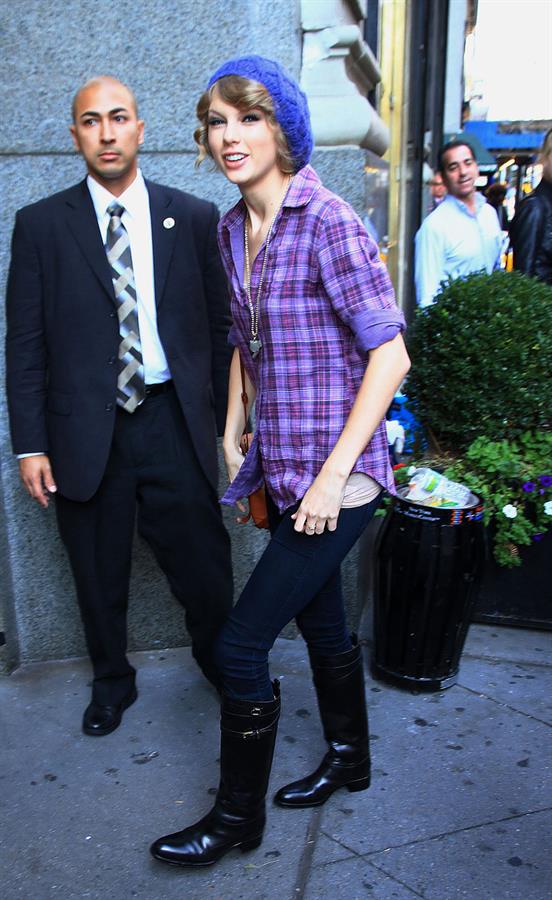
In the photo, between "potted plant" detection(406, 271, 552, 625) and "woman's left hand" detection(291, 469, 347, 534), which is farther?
"potted plant" detection(406, 271, 552, 625)

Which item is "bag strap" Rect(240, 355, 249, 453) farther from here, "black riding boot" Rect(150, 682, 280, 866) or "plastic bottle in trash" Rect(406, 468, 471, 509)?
"plastic bottle in trash" Rect(406, 468, 471, 509)

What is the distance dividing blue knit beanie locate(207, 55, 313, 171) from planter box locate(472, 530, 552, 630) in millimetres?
2147

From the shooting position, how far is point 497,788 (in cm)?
272

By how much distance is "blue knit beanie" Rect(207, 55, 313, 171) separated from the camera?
79.6 inches

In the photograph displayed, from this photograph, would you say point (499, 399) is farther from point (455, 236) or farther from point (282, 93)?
point (455, 236)

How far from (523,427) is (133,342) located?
1752 mm

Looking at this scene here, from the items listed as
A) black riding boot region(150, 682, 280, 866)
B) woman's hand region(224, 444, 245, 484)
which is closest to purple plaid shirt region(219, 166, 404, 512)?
woman's hand region(224, 444, 245, 484)

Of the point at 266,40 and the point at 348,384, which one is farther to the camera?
the point at 266,40

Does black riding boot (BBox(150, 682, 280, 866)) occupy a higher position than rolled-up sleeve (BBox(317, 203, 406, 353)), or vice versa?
rolled-up sleeve (BBox(317, 203, 406, 353))

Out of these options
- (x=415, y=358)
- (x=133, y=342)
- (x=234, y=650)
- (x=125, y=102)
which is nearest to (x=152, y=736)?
(x=234, y=650)

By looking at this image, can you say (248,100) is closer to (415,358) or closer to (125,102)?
(125,102)

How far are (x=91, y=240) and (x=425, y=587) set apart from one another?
65.1 inches

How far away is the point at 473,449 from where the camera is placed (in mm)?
3590

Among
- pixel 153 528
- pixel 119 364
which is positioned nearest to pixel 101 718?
pixel 153 528
